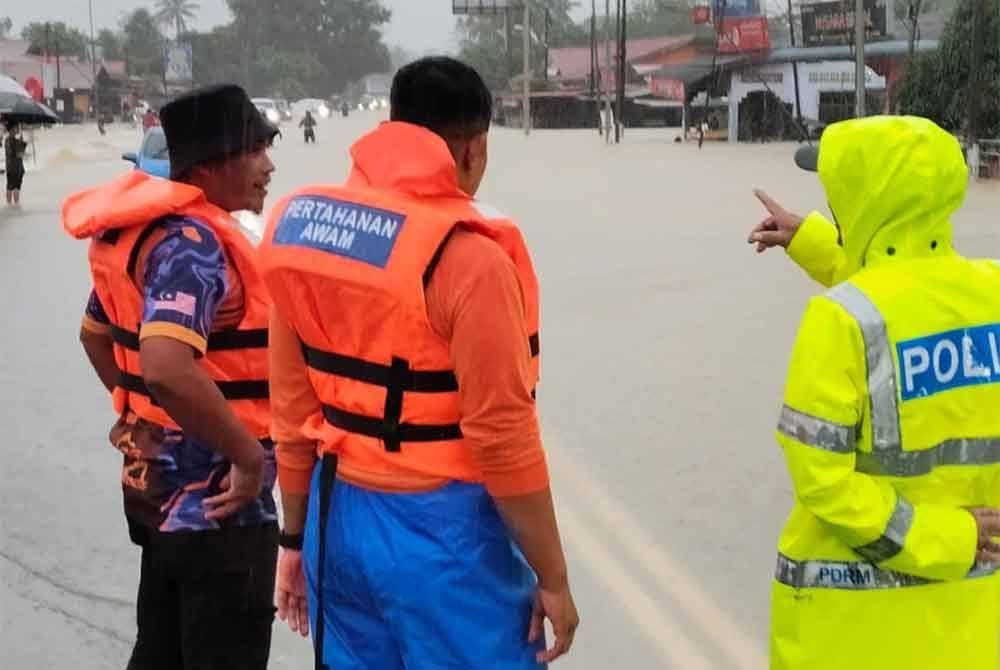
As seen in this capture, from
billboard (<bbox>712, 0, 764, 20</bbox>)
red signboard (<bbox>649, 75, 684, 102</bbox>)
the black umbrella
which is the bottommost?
the black umbrella

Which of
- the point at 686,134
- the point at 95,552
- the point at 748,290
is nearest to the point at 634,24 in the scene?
the point at 686,134

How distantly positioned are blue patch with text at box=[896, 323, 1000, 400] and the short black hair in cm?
84

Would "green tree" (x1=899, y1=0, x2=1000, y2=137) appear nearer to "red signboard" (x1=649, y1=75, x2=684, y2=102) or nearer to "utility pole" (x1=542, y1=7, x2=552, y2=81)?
"red signboard" (x1=649, y1=75, x2=684, y2=102)

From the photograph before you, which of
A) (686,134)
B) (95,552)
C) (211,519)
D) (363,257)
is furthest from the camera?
(686,134)

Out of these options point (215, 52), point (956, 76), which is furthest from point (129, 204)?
point (956, 76)

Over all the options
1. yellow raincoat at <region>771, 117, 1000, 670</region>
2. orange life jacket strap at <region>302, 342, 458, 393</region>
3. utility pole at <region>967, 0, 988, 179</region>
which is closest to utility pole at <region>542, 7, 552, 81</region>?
utility pole at <region>967, 0, 988, 179</region>

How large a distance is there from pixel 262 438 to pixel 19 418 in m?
4.84

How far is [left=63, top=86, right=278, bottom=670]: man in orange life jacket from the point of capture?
2672 mm

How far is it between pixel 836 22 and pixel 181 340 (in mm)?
45699

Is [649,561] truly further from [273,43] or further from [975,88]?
[975,88]

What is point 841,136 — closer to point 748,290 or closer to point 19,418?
point 19,418

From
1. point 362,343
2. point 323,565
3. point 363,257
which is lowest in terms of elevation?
point 323,565

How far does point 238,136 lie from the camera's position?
2.86 metres

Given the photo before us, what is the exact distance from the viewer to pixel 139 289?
2.76 meters
